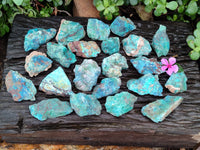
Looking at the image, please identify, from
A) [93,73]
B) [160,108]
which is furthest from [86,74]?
[160,108]

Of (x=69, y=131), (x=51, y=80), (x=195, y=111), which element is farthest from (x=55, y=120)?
(x=195, y=111)

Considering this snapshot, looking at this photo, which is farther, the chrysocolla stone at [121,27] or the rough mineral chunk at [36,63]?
the chrysocolla stone at [121,27]

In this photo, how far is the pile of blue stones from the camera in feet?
5.46

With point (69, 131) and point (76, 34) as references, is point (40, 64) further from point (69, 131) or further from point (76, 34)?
point (69, 131)

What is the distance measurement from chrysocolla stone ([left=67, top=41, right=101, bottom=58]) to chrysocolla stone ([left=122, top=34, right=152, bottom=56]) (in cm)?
23

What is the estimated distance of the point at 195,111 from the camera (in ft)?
5.73

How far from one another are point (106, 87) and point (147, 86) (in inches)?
11.2

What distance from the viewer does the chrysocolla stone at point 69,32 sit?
195cm

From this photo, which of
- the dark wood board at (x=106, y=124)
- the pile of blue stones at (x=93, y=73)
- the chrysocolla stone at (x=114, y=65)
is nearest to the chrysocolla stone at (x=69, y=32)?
the pile of blue stones at (x=93, y=73)

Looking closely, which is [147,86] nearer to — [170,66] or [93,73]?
[170,66]

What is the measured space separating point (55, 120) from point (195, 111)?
952 millimetres

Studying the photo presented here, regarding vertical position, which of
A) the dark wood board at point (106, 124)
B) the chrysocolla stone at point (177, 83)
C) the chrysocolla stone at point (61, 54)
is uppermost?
the chrysocolla stone at point (61, 54)

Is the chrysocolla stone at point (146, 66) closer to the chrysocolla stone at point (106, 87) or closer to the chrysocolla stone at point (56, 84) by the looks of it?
the chrysocolla stone at point (106, 87)

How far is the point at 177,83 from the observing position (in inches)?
70.7
